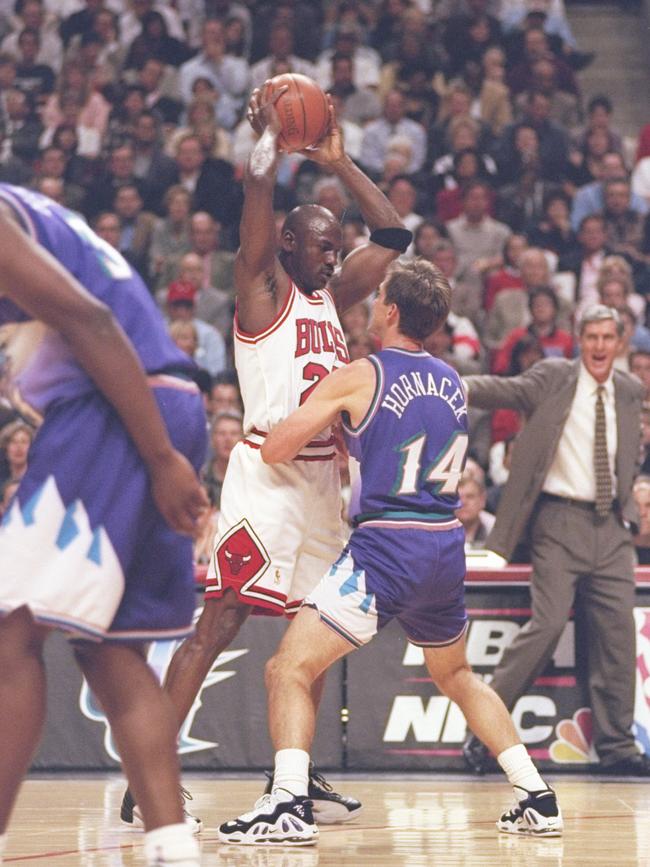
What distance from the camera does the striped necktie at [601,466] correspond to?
7.40 meters

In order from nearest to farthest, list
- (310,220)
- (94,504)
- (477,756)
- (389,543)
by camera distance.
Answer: (94,504) → (389,543) → (310,220) → (477,756)

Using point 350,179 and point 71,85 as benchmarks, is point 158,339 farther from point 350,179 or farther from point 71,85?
point 71,85

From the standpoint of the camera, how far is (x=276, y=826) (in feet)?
16.4

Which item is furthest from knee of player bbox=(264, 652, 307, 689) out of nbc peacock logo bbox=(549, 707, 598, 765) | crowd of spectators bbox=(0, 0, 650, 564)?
crowd of spectators bbox=(0, 0, 650, 564)

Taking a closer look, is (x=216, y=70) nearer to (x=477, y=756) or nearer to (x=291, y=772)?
(x=477, y=756)

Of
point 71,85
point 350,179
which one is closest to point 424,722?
point 350,179

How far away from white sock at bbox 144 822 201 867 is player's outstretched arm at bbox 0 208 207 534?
0.63 metres

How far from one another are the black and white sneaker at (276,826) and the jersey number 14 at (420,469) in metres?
1.08

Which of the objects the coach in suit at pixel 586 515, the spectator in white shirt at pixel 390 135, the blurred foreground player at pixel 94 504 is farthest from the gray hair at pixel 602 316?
the spectator in white shirt at pixel 390 135

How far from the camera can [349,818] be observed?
579 centimetres

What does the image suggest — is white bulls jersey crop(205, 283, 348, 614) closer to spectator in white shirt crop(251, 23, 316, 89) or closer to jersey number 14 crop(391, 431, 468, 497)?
jersey number 14 crop(391, 431, 468, 497)

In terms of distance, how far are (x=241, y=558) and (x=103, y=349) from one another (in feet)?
7.80

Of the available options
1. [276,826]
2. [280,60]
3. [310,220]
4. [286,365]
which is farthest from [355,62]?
[276,826]

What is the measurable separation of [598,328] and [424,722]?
81.7 inches
